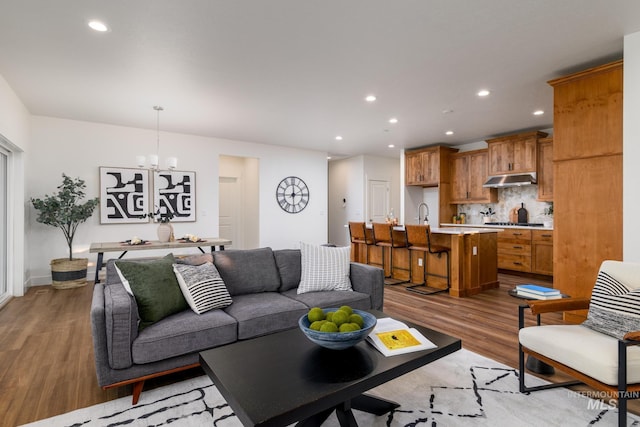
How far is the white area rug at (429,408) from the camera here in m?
1.84

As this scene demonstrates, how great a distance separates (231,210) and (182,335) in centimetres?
644

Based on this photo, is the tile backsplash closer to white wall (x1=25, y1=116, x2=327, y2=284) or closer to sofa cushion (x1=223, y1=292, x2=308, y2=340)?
white wall (x1=25, y1=116, x2=327, y2=284)

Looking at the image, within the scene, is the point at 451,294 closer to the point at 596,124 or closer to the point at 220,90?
the point at 596,124

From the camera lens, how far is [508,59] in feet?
10.9

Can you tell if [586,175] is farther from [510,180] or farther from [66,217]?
[66,217]

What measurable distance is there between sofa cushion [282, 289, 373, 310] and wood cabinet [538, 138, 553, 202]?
4.70 meters

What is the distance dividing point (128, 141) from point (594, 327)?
21.6ft

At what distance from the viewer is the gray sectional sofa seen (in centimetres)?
199

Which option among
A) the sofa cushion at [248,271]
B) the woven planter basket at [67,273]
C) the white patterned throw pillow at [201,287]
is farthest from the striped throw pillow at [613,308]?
the woven planter basket at [67,273]

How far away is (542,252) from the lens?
5730mm

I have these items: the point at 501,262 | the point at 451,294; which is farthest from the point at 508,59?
the point at 501,262

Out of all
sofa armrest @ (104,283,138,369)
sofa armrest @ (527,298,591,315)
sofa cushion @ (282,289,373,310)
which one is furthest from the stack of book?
sofa armrest @ (104,283,138,369)

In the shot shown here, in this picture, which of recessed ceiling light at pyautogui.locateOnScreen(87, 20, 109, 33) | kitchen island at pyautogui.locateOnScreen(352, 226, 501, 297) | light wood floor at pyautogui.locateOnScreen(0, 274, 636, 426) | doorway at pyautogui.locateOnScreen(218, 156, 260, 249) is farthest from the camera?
doorway at pyautogui.locateOnScreen(218, 156, 260, 249)

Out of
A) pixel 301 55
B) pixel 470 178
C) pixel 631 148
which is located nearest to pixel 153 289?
pixel 301 55
